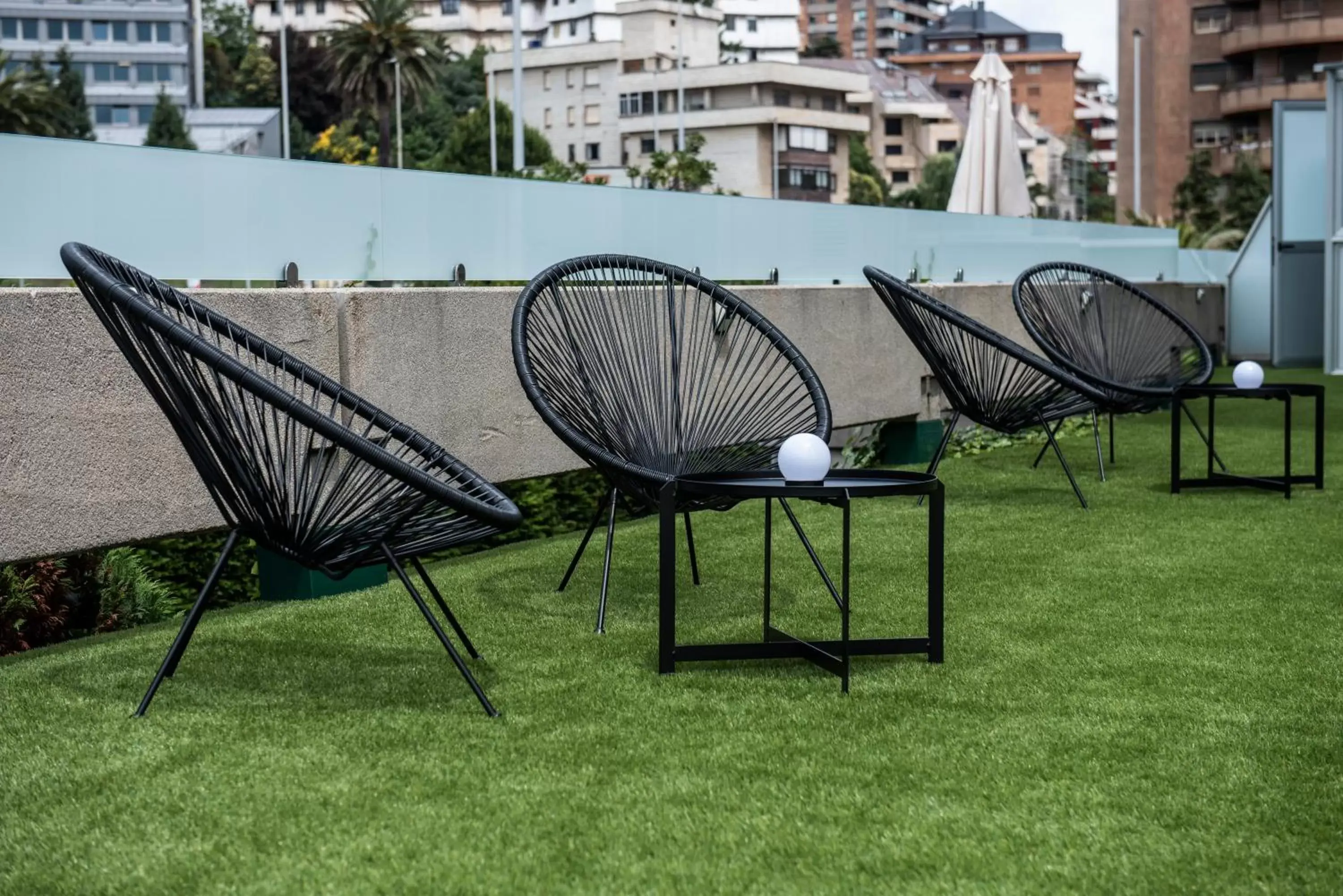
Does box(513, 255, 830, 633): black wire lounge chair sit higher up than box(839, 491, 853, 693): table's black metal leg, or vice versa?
box(513, 255, 830, 633): black wire lounge chair

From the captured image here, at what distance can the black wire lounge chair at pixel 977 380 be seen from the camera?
621 cm

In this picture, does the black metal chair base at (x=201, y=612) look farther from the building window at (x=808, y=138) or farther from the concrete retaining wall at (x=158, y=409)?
the building window at (x=808, y=138)

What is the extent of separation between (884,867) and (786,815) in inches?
11.3

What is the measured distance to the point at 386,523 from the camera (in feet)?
11.6

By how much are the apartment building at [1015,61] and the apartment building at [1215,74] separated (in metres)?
70.3

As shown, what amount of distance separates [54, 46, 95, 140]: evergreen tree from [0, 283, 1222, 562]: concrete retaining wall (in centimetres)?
6492

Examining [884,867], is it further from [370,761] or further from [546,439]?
[546,439]

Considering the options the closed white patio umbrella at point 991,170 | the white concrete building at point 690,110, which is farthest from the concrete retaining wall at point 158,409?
the white concrete building at point 690,110

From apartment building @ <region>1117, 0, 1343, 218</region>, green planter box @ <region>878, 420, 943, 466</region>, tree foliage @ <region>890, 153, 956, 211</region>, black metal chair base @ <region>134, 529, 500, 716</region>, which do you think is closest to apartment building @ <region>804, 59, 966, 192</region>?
tree foliage @ <region>890, 153, 956, 211</region>

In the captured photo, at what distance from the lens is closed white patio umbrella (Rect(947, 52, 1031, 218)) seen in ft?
42.1

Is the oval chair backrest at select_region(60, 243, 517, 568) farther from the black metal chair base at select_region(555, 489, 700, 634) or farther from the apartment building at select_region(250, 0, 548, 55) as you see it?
the apartment building at select_region(250, 0, 548, 55)

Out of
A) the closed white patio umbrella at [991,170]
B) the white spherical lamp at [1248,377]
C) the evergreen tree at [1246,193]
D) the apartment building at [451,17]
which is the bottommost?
the white spherical lamp at [1248,377]

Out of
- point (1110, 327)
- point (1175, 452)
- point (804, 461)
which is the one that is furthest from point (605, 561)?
point (1110, 327)

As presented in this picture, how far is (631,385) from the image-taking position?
525 cm
